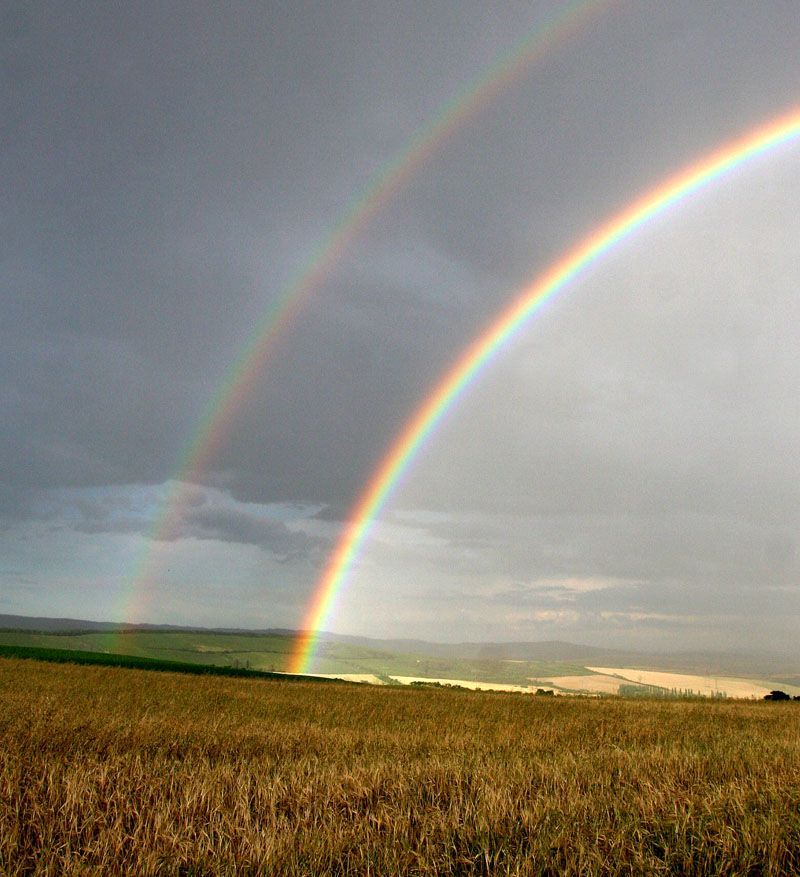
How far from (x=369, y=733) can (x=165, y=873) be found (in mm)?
11096

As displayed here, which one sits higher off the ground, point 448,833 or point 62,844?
point 448,833

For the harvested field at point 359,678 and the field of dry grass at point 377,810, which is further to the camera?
the harvested field at point 359,678

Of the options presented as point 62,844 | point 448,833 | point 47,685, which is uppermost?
point 448,833

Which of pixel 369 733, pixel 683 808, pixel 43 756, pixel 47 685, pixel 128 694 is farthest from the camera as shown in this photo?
pixel 47 685

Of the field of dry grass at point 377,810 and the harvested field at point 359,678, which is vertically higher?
the field of dry grass at point 377,810

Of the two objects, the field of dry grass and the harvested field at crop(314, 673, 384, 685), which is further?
the harvested field at crop(314, 673, 384, 685)

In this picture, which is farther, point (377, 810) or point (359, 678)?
point (359, 678)

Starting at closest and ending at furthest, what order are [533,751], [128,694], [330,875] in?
1. [330,875]
2. [533,751]
3. [128,694]

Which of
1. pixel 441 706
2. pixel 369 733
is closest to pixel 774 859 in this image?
pixel 369 733

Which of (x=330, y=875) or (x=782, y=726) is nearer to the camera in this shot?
(x=330, y=875)

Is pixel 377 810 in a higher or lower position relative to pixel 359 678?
higher

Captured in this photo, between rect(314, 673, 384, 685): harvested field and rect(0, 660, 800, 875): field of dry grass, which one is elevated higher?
rect(0, 660, 800, 875): field of dry grass

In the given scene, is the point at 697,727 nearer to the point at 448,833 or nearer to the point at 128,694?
the point at 448,833

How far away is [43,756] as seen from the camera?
1041cm
